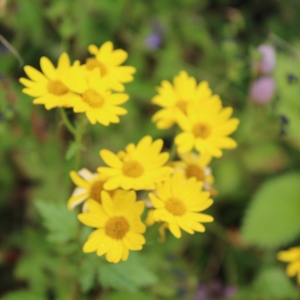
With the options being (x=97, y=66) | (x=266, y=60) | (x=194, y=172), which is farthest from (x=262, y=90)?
(x=97, y=66)

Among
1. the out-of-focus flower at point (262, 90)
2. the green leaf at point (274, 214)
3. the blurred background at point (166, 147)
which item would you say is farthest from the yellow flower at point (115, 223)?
the green leaf at point (274, 214)

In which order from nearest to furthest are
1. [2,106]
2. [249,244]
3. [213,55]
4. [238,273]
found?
[2,106]
[249,244]
[238,273]
[213,55]

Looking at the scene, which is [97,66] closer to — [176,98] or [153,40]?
[176,98]

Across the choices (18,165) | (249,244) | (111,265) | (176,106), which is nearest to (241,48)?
(249,244)

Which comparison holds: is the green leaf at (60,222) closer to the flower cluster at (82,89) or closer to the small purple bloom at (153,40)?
the flower cluster at (82,89)

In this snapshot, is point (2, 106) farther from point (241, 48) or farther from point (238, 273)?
point (241, 48)

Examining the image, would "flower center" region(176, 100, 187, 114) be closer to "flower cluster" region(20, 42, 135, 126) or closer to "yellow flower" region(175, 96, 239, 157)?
"yellow flower" region(175, 96, 239, 157)
